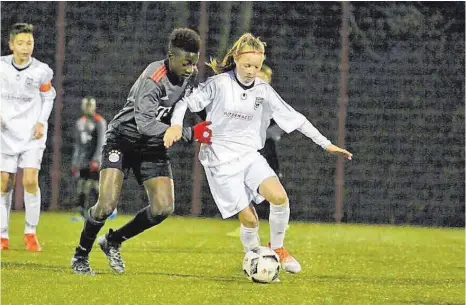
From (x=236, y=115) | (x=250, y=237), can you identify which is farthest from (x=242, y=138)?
(x=250, y=237)

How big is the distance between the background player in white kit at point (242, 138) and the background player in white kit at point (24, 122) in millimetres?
1812

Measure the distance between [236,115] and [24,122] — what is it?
226 cm

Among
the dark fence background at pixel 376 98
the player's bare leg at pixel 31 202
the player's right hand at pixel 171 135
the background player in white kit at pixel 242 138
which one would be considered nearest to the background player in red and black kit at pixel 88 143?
the dark fence background at pixel 376 98

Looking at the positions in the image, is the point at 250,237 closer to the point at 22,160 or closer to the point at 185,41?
the point at 185,41

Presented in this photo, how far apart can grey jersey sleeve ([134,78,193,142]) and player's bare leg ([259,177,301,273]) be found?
0.84 metres

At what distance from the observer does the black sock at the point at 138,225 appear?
23.2 feet

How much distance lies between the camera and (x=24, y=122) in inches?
348

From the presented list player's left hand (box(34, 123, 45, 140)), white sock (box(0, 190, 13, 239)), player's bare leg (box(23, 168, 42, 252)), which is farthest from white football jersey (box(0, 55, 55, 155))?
white sock (box(0, 190, 13, 239))

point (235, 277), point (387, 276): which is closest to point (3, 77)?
point (235, 277)

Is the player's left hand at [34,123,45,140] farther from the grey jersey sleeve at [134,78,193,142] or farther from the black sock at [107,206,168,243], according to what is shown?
the grey jersey sleeve at [134,78,193,142]

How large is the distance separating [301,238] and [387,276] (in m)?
3.57

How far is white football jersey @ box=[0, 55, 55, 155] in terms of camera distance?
871 centimetres

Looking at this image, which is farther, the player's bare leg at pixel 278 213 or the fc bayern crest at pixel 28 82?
the fc bayern crest at pixel 28 82

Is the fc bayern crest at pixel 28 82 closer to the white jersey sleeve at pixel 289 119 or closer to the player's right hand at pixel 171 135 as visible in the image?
the white jersey sleeve at pixel 289 119
